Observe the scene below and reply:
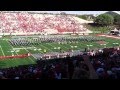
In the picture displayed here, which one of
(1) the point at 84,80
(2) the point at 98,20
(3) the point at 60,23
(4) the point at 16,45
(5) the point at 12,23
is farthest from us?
(2) the point at 98,20

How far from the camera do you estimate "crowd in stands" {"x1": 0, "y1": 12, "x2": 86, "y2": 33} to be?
3719 centimetres

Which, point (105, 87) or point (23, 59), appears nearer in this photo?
point (105, 87)

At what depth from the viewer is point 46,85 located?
17.3 ft

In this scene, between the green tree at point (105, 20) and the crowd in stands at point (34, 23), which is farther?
the green tree at point (105, 20)

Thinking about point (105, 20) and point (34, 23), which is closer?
point (34, 23)

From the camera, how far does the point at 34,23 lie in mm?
39250

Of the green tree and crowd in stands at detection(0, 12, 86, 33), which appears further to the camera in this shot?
the green tree

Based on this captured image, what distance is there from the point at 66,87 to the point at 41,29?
1310 inches

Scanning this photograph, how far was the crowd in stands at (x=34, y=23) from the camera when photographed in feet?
122

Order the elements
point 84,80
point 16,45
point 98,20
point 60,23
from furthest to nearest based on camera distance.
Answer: point 98,20 → point 60,23 → point 16,45 → point 84,80
